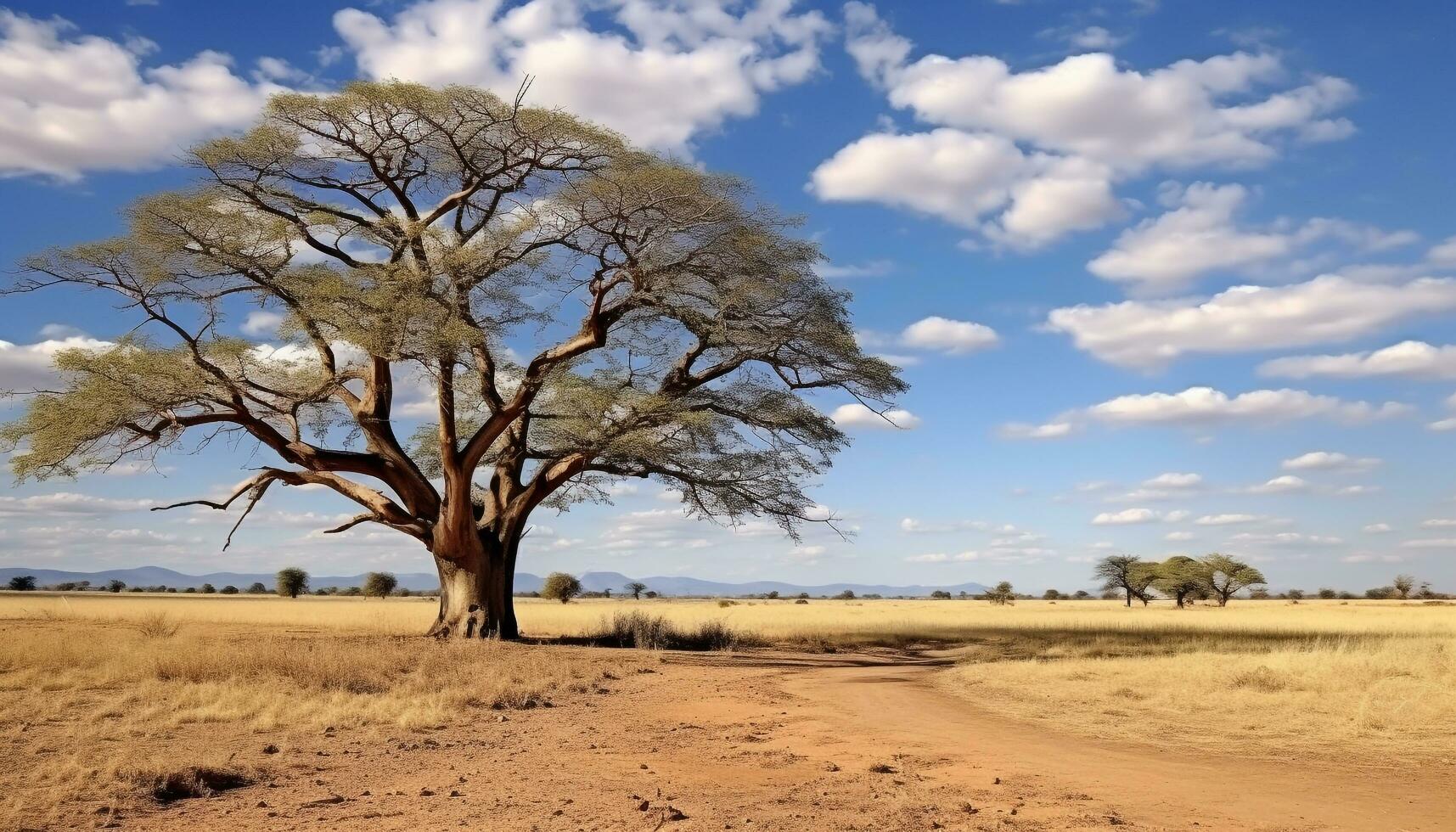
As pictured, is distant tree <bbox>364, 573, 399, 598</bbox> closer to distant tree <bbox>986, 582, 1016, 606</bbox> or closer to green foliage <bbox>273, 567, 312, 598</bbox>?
green foliage <bbox>273, 567, 312, 598</bbox>

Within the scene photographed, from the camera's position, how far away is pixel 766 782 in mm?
8164

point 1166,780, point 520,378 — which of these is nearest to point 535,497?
point 520,378

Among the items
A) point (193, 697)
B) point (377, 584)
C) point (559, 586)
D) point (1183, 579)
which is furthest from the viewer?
point (377, 584)

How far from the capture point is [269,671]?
13.6 m

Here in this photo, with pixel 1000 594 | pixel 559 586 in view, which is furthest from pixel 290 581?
pixel 1000 594

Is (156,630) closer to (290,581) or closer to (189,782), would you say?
(189,782)

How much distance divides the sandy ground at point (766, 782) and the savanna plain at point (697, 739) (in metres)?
0.03

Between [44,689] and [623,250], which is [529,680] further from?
[623,250]

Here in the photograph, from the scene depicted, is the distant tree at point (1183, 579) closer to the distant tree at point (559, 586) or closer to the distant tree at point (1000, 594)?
the distant tree at point (1000, 594)

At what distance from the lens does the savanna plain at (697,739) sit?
702cm

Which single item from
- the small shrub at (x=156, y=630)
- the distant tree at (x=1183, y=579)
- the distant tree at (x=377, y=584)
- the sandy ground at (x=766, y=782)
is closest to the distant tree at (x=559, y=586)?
the distant tree at (x=377, y=584)

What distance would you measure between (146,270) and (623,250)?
9.57m

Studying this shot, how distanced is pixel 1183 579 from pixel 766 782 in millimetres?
66418

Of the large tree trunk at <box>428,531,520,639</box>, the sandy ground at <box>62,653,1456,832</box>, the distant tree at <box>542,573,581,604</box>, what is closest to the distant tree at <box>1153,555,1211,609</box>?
the distant tree at <box>542,573,581,604</box>
